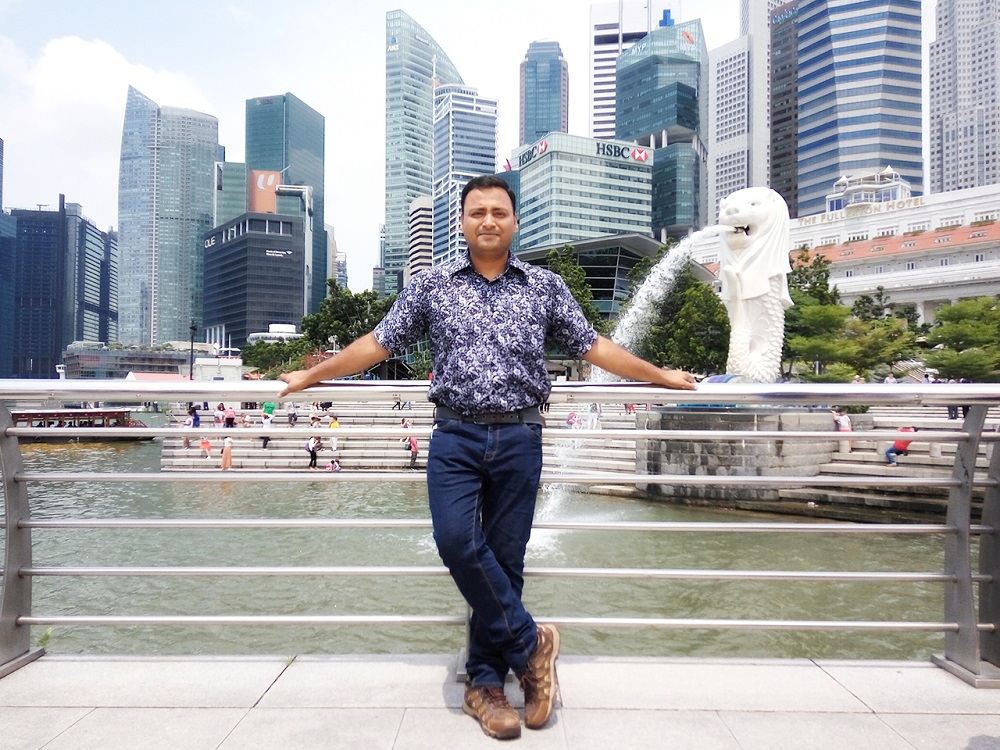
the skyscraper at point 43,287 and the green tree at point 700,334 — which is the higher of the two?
the skyscraper at point 43,287

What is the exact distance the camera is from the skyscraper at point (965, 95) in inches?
4712

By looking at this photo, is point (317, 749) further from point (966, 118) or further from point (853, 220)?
Answer: point (966, 118)

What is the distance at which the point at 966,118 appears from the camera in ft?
402

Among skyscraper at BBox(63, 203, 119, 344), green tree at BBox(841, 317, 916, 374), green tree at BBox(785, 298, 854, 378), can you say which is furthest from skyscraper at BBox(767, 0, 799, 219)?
skyscraper at BBox(63, 203, 119, 344)

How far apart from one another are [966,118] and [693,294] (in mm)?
128690

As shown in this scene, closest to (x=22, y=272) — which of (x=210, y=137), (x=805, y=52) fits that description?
(x=210, y=137)

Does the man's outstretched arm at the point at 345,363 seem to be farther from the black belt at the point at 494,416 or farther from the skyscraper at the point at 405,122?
the skyscraper at the point at 405,122

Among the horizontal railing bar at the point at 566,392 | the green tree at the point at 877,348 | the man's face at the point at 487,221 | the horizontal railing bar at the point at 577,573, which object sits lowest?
the horizontal railing bar at the point at 577,573

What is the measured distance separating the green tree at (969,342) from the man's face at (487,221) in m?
32.2

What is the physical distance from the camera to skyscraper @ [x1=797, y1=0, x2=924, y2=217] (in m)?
89.2

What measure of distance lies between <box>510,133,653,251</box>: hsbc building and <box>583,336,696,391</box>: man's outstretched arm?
285 ft

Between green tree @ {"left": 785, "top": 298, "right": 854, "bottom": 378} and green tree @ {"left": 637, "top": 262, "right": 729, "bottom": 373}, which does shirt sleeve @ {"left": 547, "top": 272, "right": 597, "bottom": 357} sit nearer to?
green tree @ {"left": 637, "top": 262, "right": 729, "bottom": 373}

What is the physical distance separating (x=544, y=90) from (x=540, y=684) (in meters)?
203

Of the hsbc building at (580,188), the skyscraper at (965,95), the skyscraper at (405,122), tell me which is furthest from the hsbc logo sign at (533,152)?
the skyscraper at (965,95)
